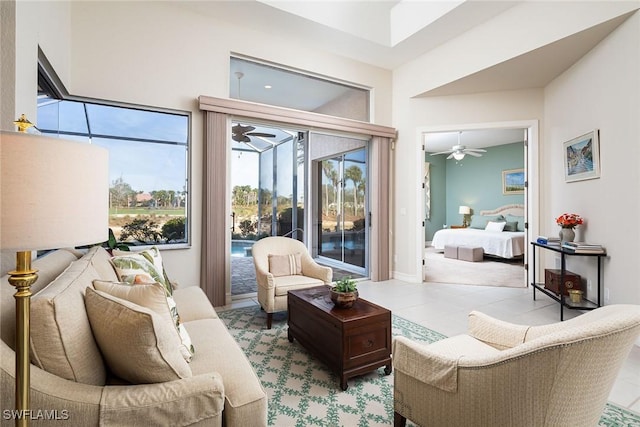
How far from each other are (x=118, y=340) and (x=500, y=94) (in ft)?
18.1

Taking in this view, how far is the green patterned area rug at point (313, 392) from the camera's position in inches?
72.6

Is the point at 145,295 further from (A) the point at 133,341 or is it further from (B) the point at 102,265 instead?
(B) the point at 102,265

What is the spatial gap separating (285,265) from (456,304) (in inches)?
87.8

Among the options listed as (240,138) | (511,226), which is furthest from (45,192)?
(511,226)

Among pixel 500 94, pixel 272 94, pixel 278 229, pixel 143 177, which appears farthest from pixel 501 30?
pixel 143 177

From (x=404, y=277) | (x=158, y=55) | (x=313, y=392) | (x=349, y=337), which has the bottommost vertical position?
(x=313, y=392)

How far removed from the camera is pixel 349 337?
2.13m

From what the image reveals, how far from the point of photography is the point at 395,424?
166 cm

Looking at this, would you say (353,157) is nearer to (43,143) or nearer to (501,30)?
(501,30)

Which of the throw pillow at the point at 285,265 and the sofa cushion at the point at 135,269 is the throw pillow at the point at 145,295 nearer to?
the sofa cushion at the point at 135,269

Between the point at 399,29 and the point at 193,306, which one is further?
the point at 399,29

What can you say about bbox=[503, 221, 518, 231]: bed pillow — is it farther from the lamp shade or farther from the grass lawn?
the lamp shade

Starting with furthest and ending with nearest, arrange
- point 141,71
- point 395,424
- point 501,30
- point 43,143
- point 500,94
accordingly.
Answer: point 500,94 < point 501,30 < point 141,71 < point 395,424 < point 43,143

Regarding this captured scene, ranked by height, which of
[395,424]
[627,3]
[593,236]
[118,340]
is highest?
[627,3]
